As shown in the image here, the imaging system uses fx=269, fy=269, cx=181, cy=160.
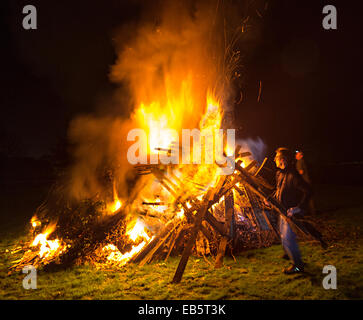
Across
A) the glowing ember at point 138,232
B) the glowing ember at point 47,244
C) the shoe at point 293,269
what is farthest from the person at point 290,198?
the glowing ember at point 47,244

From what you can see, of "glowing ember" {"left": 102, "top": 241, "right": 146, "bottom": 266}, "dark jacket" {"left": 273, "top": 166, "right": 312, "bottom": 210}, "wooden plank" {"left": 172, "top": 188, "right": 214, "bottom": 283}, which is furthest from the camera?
"glowing ember" {"left": 102, "top": 241, "right": 146, "bottom": 266}

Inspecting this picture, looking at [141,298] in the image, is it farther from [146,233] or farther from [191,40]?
[191,40]

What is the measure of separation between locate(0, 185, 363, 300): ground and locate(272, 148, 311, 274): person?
0.31m

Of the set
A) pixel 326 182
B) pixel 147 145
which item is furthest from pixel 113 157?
pixel 326 182

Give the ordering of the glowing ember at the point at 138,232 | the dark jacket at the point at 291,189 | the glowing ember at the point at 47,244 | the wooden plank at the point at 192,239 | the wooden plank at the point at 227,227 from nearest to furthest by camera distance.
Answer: the wooden plank at the point at 192,239
the dark jacket at the point at 291,189
the wooden plank at the point at 227,227
the glowing ember at the point at 47,244
the glowing ember at the point at 138,232

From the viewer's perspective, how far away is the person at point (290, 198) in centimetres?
459

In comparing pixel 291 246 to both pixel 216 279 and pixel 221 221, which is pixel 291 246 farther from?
pixel 221 221

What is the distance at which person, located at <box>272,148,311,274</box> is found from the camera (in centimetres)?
459

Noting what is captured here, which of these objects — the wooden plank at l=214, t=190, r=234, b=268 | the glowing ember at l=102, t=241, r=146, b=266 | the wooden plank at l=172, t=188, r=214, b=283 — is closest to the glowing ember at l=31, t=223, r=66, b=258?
the glowing ember at l=102, t=241, r=146, b=266

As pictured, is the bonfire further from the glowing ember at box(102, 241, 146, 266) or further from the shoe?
the shoe

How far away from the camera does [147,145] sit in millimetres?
7172

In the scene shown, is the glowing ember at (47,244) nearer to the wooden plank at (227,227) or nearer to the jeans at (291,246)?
the wooden plank at (227,227)

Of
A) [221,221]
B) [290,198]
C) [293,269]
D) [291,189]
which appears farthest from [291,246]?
[221,221]

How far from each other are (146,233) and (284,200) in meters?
3.07
